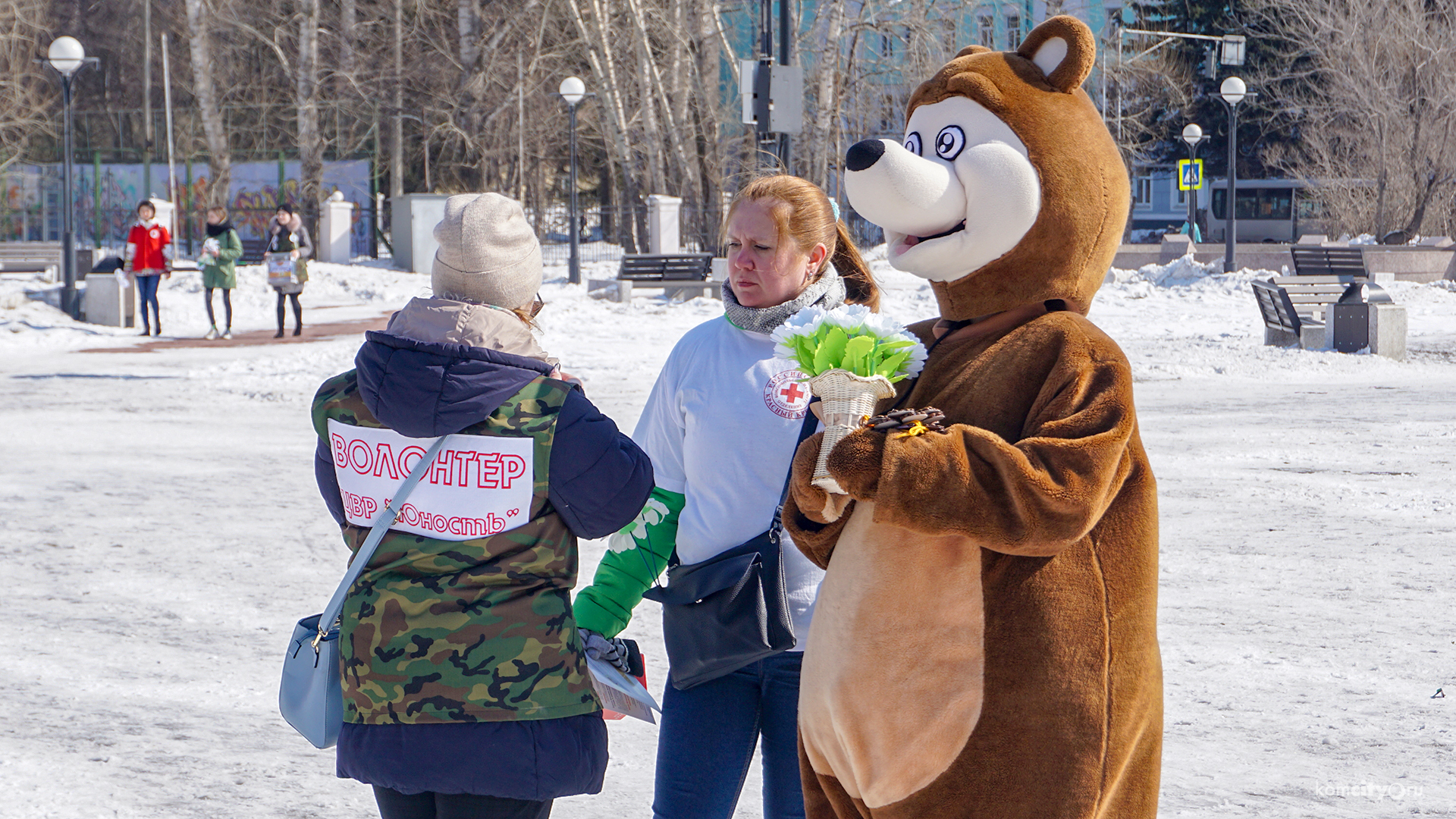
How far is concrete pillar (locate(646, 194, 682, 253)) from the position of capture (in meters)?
27.7

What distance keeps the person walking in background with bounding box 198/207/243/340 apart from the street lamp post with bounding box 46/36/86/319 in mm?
2667

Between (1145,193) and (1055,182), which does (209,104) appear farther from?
(1055,182)

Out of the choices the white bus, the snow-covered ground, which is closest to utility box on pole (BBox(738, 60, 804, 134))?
the snow-covered ground

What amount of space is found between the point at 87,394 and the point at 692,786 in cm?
1150

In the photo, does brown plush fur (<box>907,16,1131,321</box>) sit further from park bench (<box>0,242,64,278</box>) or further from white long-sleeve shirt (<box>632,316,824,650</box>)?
park bench (<box>0,242,64,278</box>)

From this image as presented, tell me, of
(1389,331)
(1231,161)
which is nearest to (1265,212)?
(1231,161)

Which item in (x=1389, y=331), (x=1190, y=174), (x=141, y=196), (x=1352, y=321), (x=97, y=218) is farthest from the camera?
(x=141, y=196)

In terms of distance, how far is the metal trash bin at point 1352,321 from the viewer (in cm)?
1459

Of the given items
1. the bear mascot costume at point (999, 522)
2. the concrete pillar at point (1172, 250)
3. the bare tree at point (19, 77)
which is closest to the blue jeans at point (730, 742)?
the bear mascot costume at point (999, 522)

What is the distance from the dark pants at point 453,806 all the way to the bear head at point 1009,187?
45.1 inches

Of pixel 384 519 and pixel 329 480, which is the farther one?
pixel 329 480

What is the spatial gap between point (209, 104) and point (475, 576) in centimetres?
3819

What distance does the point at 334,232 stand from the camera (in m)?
34.0

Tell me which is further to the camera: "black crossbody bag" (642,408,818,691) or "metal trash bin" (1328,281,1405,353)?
"metal trash bin" (1328,281,1405,353)
